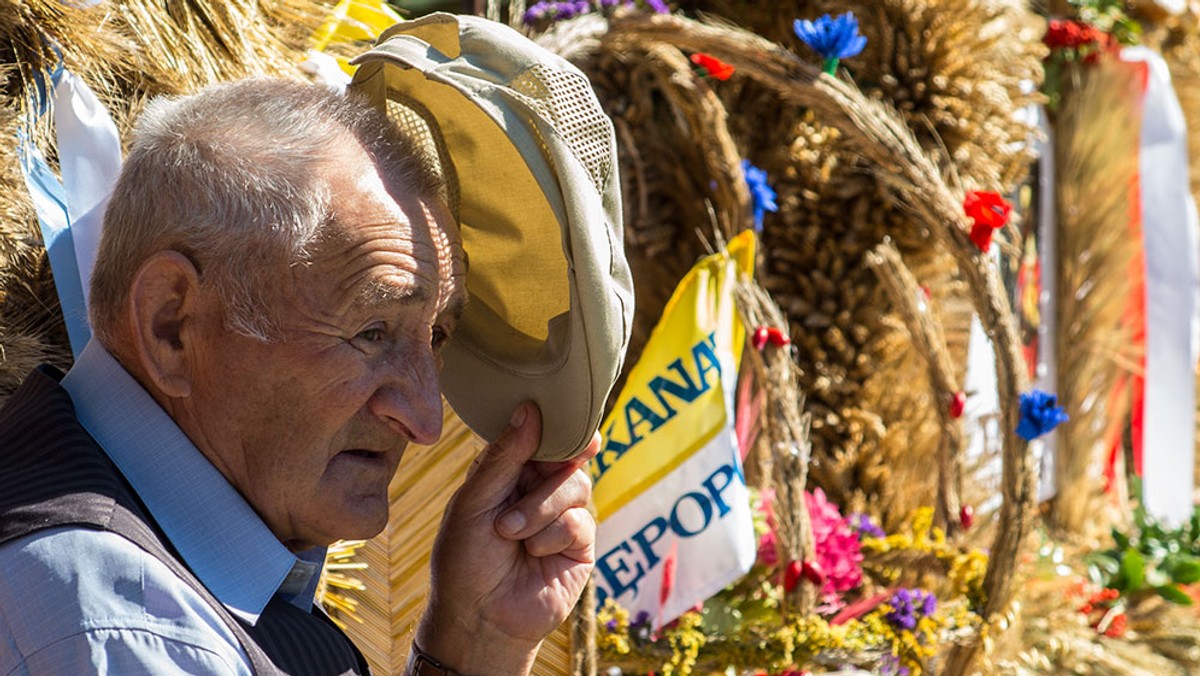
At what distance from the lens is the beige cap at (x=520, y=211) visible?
1.19m

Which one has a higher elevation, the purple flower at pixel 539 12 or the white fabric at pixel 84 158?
the white fabric at pixel 84 158

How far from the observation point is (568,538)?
1426 mm

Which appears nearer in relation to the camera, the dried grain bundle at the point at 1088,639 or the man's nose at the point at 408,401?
the man's nose at the point at 408,401

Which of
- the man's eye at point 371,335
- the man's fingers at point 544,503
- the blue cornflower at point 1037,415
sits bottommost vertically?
the blue cornflower at point 1037,415

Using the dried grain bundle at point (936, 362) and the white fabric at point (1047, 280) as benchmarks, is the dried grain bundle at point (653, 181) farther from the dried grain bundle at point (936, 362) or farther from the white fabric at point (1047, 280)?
the white fabric at point (1047, 280)

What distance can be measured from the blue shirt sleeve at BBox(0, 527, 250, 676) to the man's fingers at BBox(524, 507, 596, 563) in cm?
45

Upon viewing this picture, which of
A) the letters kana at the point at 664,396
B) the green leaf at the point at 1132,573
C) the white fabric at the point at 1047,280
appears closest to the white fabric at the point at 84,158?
the letters kana at the point at 664,396

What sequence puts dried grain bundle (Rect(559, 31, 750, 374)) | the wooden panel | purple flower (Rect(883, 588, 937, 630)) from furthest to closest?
dried grain bundle (Rect(559, 31, 750, 374))
purple flower (Rect(883, 588, 937, 630))
the wooden panel

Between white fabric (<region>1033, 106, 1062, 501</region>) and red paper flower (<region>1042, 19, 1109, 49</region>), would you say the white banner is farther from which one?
red paper flower (<region>1042, 19, 1109, 49</region>)

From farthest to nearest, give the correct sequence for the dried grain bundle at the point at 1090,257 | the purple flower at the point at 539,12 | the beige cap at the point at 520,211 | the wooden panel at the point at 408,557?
1. the dried grain bundle at the point at 1090,257
2. the purple flower at the point at 539,12
3. the wooden panel at the point at 408,557
4. the beige cap at the point at 520,211

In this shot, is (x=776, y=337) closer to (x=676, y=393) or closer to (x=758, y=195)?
(x=676, y=393)

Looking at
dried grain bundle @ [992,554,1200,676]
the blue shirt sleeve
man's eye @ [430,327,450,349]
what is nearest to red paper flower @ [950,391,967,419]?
dried grain bundle @ [992,554,1200,676]

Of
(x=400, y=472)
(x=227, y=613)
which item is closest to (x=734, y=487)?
(x=400, y=472)

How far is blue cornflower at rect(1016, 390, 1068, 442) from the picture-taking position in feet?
7.95
